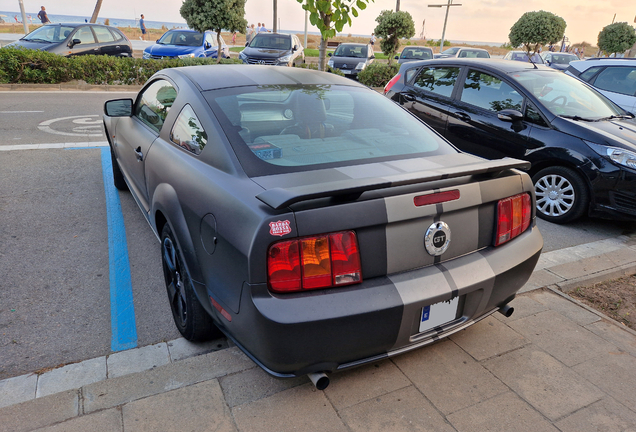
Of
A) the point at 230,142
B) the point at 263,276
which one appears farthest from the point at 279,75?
the point at 263,276

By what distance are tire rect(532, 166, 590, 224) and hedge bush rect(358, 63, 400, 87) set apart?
1139 cm

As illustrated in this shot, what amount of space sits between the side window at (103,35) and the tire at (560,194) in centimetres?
1479

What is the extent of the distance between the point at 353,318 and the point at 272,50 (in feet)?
53.2

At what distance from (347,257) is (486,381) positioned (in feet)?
3.77

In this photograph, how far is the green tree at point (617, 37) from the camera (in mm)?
30062

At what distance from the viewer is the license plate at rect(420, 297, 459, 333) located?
2203 millimetres

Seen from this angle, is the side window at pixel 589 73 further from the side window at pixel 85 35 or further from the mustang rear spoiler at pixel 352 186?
the side window at pixel 85 35

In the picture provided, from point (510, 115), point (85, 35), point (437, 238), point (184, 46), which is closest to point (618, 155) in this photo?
point (510, 115)

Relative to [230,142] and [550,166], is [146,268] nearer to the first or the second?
[230,142]

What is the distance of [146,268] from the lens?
375cm

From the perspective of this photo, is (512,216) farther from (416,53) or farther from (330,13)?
(416,53)

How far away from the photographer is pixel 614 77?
26.8 ft

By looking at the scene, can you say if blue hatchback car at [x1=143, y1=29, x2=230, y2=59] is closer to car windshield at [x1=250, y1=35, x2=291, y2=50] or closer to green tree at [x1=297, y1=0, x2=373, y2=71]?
car windshield at [x1=250, y1=35, x2=291, y2=50]

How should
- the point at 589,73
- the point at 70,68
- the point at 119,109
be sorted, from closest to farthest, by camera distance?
the point at 119,109 < the point at 589,73 < the point at 70,68
